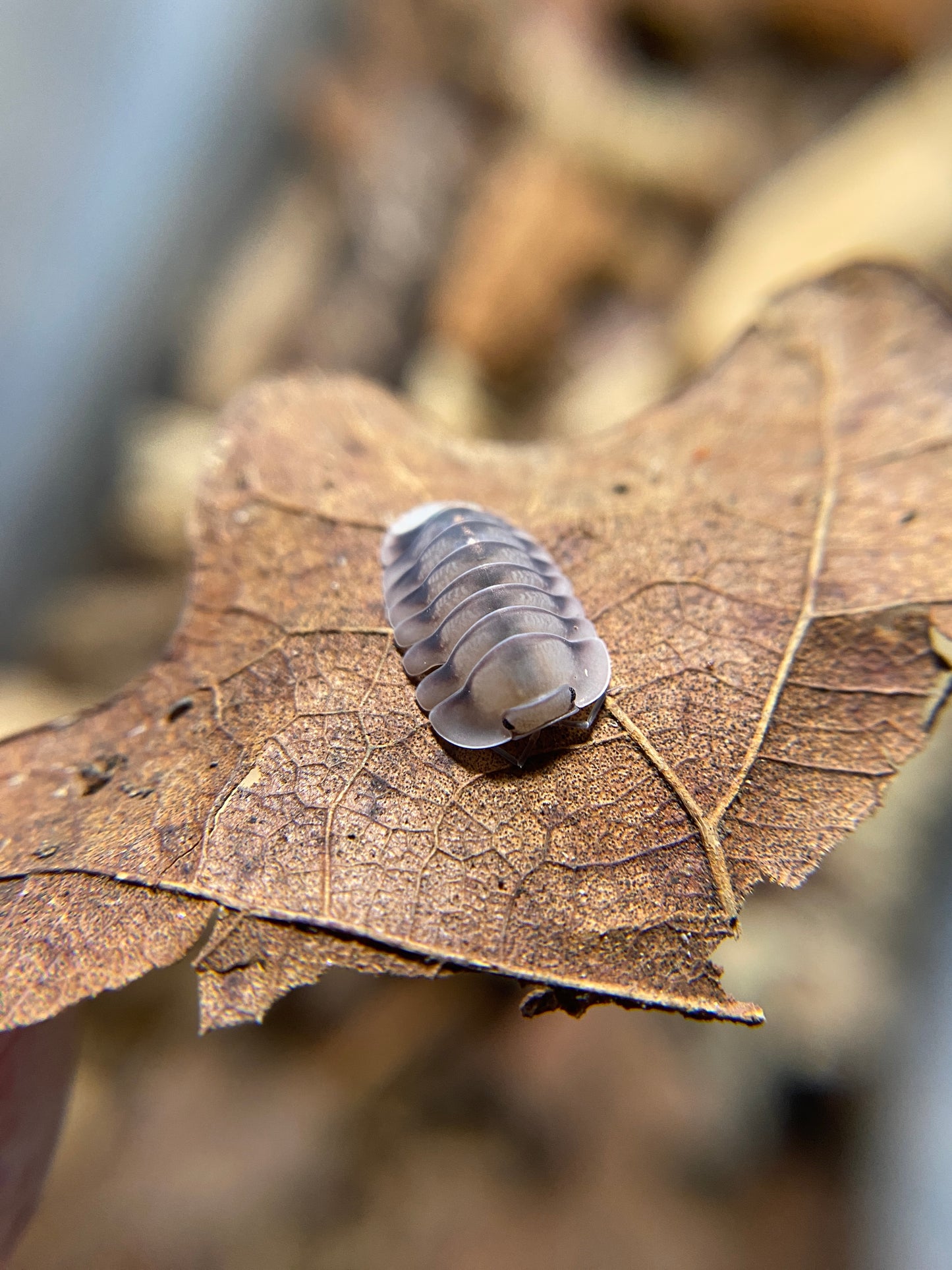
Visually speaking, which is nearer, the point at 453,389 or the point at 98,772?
the point at 98,772

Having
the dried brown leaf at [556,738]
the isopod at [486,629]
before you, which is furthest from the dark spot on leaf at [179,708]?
the isopod at [486,629]

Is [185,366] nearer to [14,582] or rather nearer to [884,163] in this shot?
[14,582]

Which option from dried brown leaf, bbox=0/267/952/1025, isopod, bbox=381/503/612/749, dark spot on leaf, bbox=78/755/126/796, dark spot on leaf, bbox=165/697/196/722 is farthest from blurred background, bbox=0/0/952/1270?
dark spot on leaf, bbox=78/755/126/796

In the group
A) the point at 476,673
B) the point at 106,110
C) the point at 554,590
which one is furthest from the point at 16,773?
the point at 106,110

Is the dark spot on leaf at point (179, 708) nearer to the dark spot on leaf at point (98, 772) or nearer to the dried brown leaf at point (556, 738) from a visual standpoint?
the dried brown leaf at point (556, 738)

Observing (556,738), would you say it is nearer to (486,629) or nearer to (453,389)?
(486,629)

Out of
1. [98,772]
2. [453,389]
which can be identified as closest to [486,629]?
[98,772]
